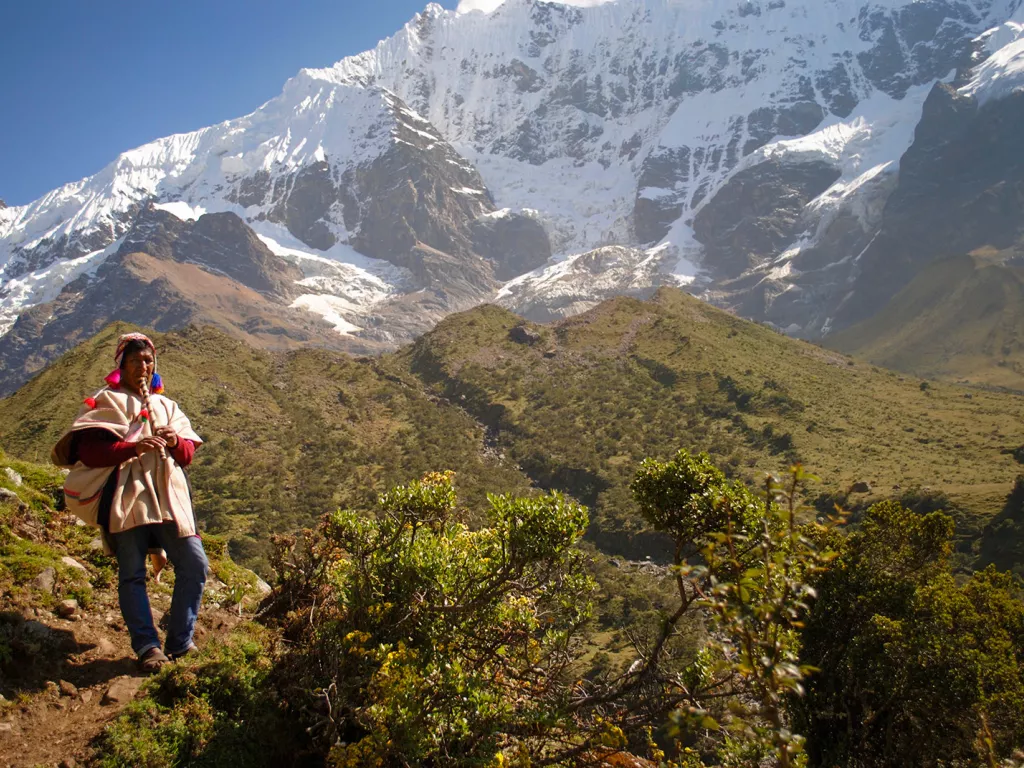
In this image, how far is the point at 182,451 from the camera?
5.93 metres

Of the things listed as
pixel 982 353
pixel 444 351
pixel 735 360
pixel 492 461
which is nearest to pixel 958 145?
pixel 982 353

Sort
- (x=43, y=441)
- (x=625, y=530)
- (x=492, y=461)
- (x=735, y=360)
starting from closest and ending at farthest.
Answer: (x=43, y=441) < (x=625, y=530) < (x=492, y=461) < (x=735, y=360)

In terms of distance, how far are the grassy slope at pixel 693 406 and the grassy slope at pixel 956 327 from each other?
5588 centimetres

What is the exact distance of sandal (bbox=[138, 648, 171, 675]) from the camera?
575cm

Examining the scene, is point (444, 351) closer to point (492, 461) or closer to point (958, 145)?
point (492, 461)

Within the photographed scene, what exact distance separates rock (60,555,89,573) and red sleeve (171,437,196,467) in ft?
9.70

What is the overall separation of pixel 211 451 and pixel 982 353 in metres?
147

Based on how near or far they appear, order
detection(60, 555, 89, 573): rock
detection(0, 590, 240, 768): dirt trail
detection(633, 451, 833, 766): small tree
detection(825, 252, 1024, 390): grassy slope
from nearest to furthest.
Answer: detection(633, 451, 833, 766): small tree, detection(0, 590, 240, 768): dirt trail, detection(60, 555, 89, 573): rock, detection(825, 252, 1024, 390): grassy slope

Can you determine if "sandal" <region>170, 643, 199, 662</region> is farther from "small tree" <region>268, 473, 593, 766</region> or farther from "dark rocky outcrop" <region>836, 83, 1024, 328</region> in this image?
"dark rocky outcrop" <region>836, 83, 1024, 328</region>

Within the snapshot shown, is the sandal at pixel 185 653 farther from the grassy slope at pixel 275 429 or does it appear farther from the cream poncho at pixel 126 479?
the grassy slope at pixel 275 429

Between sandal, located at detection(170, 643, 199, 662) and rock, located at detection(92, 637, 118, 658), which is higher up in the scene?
rock, located at detection(92, 637, 118, 658)

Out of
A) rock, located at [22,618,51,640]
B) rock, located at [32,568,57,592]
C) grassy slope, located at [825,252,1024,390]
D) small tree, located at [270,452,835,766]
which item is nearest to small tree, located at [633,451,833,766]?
small tree, located at [270,452,835,766]

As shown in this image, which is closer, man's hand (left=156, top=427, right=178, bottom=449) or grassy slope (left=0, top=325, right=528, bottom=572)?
man's hand (left=156, top=427, right=178, bottom=449)

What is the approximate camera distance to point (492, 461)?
68875 millimetres
